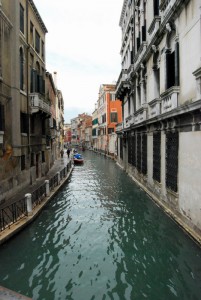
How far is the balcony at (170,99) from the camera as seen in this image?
896 centimetres

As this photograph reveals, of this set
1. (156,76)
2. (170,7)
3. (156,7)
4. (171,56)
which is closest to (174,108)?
(171,56)

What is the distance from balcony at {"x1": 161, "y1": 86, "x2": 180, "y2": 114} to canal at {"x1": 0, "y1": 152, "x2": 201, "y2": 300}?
4246 millimetres

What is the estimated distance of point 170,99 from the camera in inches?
376

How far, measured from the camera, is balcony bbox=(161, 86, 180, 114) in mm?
8961

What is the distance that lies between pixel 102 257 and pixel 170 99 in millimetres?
6150

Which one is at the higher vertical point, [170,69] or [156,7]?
[156,7]

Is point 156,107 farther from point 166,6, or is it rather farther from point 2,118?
point 2,118

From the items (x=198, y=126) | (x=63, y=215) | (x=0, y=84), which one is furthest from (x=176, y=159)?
(x=0, y=84)

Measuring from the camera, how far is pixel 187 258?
21.0 ft

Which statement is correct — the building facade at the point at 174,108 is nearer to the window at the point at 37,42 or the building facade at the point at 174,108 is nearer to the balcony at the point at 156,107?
the balcony at the point at 156,107

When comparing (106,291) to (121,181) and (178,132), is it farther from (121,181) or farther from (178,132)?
(121,181)

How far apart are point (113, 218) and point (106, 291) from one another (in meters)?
4.64

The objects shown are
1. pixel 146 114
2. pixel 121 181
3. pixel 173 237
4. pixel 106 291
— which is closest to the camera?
pixel 106 291

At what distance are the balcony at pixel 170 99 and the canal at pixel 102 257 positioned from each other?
4.25 m
